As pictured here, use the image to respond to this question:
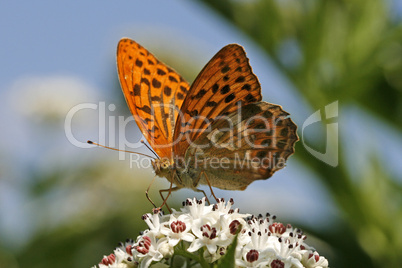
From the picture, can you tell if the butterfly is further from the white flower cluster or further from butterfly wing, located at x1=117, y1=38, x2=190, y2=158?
the white flower cluster

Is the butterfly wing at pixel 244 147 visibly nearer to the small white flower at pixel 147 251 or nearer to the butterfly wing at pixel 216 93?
the butterfly wing at pixel 216 93

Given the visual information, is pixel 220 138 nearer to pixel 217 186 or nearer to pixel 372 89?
pixel 217 186

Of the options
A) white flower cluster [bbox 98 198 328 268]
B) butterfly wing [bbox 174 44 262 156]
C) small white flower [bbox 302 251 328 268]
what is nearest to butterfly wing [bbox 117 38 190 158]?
butterfly wing [bbox 174 44 262 156]

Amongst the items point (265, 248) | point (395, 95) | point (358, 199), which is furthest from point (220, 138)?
point (395, 95)

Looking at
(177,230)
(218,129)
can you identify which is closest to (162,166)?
(218,129)

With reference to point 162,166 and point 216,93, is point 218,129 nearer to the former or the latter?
point 216,93

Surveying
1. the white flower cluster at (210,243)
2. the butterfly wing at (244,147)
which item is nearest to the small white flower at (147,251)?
the white flower cluster at (210,243)
